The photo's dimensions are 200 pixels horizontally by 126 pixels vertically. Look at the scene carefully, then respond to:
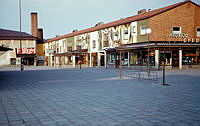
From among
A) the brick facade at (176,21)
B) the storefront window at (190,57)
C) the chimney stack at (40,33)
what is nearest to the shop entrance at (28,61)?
the chimney stack at (40,33)

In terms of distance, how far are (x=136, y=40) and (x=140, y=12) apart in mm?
7614

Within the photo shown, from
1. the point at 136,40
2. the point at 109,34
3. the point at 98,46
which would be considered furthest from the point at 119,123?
the point at 98,46

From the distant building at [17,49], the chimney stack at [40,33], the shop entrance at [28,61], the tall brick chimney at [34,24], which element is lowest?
the shop entrance at [28,61]

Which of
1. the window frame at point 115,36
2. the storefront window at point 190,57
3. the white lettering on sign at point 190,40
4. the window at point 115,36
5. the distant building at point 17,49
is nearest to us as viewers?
the storefront window at point 190,57

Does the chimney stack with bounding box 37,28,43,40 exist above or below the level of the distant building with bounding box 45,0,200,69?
above

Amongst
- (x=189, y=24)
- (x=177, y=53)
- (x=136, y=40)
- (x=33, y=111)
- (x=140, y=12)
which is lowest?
(x=33, y=111)

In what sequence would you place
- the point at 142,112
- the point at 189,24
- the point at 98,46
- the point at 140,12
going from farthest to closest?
the point at 98,46
the point at 140,12
the point at 189,24
the point at 142,112

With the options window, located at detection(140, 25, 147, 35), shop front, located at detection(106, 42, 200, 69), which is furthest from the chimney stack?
window, located at detection(140, 25, 147, 35)

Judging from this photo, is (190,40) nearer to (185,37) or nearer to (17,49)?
(185,37)

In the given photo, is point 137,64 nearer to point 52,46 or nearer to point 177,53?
point 177,53

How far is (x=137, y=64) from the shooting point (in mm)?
29594

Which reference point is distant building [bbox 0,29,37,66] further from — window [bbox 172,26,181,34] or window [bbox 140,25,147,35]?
window [bbox 172,26,181,34]

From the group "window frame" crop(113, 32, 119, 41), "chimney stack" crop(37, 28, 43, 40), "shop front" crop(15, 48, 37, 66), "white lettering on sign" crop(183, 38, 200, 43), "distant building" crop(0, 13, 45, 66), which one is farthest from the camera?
"chimney stack" crop(37, 28, 43, 40)

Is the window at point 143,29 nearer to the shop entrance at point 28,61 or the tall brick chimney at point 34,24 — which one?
the shop entrance at point 28,61
